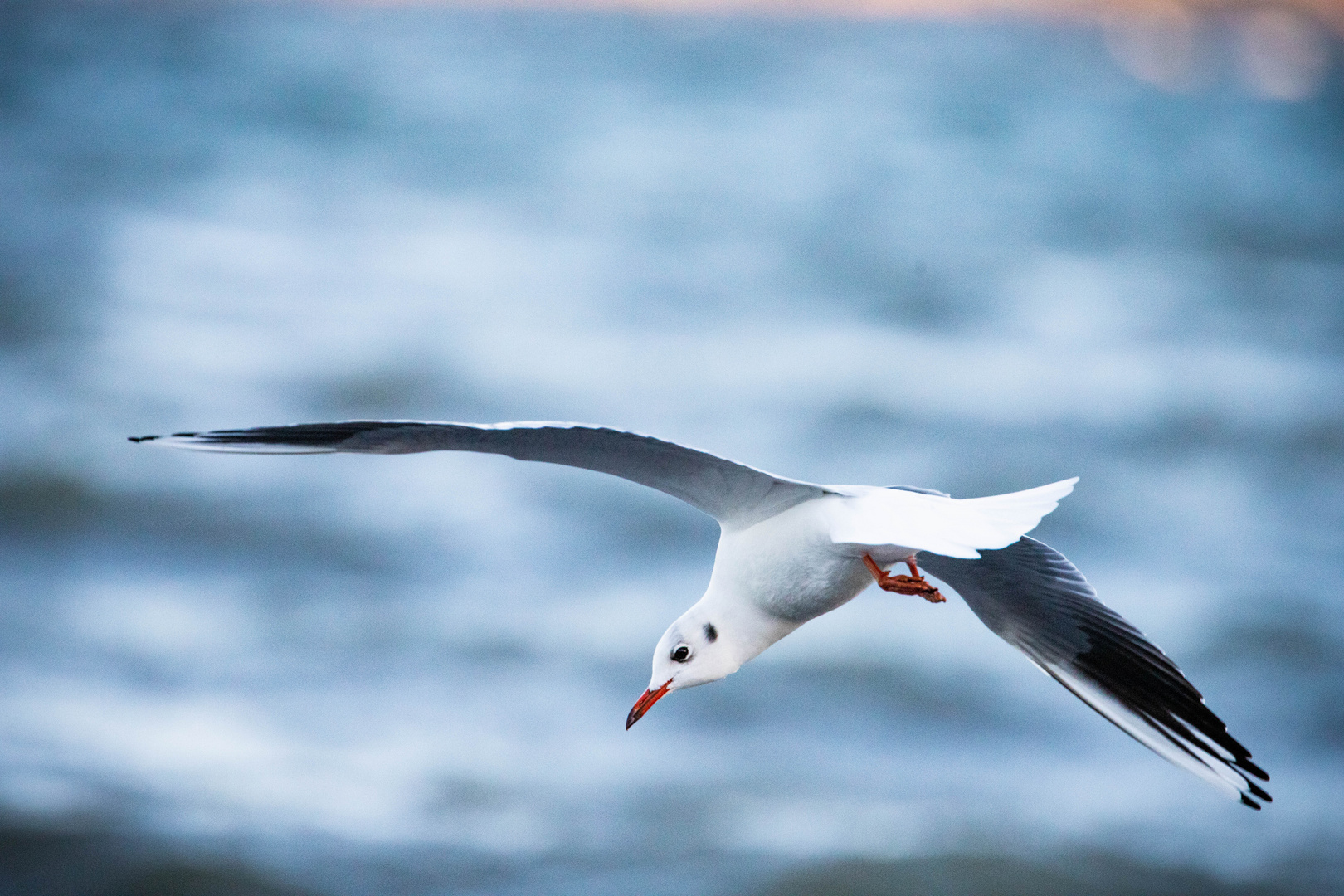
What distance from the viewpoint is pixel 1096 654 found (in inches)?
94.5

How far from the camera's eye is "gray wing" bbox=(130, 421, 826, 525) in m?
1.88

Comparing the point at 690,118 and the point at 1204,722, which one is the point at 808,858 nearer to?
the point at 1204,722

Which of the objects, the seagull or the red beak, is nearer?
the seagull

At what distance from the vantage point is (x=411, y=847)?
23.7 ft

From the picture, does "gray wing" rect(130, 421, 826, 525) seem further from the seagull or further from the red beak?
the red beak

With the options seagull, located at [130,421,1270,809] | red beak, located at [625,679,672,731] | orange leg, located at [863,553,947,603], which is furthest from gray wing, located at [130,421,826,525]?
red beak, located at [625,679,672,731]

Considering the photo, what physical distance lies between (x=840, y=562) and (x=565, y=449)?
16.6 inches

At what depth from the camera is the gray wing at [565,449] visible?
74.2 inches

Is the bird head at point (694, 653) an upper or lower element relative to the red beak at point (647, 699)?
upper

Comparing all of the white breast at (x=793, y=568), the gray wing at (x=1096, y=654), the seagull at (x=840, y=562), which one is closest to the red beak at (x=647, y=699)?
the seagull at (x=840, y=562)

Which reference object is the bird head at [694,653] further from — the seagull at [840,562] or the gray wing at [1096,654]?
the gray wing at [1096,654]

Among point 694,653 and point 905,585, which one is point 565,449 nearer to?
point 694,653

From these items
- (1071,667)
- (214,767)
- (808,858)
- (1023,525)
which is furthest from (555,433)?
(214,767)

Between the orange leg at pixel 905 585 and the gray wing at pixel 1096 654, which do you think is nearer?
the orange leg at pixel 905 585
